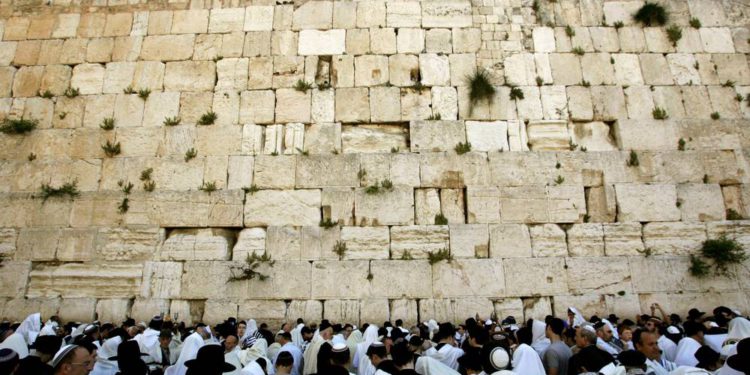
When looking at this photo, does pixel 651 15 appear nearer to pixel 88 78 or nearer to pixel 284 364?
pixel 284 364

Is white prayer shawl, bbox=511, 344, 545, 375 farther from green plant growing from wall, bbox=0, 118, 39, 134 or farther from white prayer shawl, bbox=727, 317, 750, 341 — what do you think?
green plant growing from wall, bbox=0, 118, 39, 134

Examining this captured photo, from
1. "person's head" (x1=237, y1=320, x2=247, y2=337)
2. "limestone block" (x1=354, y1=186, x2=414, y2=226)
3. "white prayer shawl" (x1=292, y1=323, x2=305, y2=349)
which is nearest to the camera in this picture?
"white prayer shawl" (x1=292, y1=323, x2=305, y2=349)

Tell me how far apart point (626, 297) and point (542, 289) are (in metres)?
1.53

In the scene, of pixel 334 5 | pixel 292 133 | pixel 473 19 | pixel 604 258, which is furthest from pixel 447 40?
pixel 604 258

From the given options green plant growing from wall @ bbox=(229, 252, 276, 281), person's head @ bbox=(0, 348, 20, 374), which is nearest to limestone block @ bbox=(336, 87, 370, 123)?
green plant growing from wall @ bbox=(229, 252, 276, 281)

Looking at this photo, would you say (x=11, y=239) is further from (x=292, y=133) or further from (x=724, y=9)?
(x=724, y=9)

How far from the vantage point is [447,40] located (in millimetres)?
9922

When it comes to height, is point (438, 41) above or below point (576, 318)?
above

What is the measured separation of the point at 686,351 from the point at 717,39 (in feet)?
26.3

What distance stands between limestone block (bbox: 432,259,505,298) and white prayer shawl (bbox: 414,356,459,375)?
3.70 meters

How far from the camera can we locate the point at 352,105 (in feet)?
31.2

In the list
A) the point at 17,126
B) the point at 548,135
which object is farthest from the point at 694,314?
the point at 17,126

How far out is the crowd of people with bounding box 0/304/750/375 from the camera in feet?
12.3

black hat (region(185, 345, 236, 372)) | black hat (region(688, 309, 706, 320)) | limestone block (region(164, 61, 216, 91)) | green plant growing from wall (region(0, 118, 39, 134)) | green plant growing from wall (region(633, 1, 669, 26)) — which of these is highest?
green plant growing from wall (region(633, 1, 669, 26))
